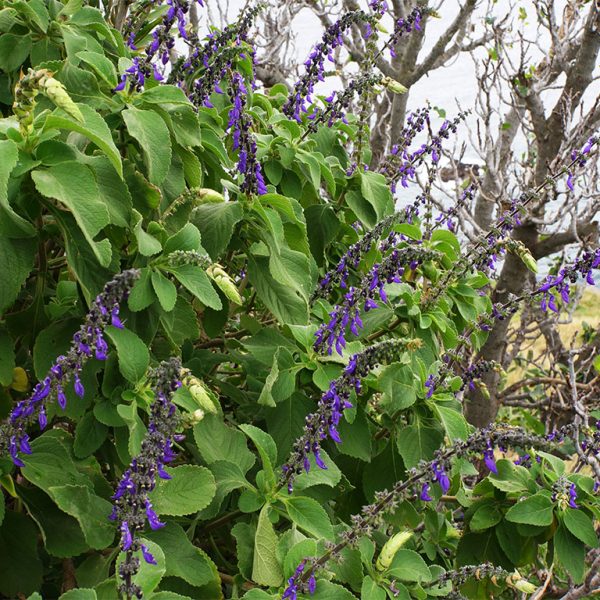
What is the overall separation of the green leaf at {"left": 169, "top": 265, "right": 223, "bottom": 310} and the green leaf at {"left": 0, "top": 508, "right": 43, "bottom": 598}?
71 centimetres

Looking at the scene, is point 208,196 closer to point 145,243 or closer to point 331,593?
point 145,243

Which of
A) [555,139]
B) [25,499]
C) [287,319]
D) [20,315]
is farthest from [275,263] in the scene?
[555,139]

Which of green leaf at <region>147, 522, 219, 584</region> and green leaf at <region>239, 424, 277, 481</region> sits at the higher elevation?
green leaf at <region>239, 424, 277, 481</region>

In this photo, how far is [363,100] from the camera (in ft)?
8.80

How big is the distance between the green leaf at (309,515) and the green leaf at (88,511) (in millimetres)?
433

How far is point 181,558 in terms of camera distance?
5.79 ft

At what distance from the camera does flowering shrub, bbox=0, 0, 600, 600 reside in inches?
64.2

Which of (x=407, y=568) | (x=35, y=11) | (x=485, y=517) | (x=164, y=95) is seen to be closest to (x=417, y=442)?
(x=407, y=568)

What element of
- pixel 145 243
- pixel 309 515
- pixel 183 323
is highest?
pixel 145 243

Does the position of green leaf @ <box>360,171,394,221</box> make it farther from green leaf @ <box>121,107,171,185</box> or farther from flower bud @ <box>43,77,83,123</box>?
flower bud @ <box>43,77,83,123</box>

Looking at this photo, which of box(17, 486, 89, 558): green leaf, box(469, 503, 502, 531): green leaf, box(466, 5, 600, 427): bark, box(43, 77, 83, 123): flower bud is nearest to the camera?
box(43, 77, 83, 123): flower bud

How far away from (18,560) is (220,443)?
55 cm

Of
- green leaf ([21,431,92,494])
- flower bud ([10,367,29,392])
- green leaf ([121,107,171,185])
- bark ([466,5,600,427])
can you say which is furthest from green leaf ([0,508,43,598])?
bark ([466,5,600,427])

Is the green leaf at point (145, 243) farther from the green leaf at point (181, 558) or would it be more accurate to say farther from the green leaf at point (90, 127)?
the green leaf at point (181, 558)
